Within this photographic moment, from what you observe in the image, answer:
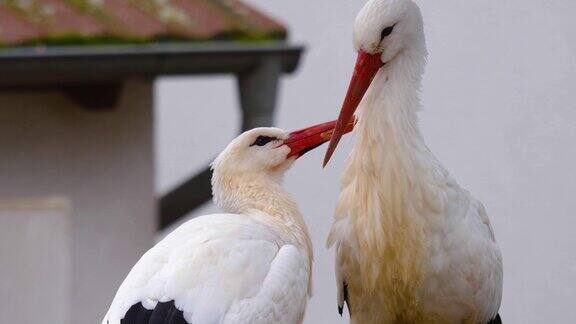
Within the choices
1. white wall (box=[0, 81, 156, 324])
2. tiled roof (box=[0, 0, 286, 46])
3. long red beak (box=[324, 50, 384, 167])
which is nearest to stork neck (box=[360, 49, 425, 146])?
long red beak (box=[324, 50, 384, 167])

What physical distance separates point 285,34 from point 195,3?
607 millimetres

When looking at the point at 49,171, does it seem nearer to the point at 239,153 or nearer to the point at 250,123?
the point at 250,123

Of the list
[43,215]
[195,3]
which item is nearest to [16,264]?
[43,215]

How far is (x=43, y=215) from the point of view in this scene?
1266 centimetres

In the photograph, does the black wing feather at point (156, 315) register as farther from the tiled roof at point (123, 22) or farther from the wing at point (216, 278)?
the tiled roof at point (123, 22)

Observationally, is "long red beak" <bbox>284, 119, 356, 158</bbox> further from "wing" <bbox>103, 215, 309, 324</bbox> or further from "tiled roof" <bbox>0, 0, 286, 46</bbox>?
"tiled roof" <bbox>0, 0, 286, 46</bbox>

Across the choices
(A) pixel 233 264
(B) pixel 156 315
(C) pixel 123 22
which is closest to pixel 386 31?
(A) pixel 233 264

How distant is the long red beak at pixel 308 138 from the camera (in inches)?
363

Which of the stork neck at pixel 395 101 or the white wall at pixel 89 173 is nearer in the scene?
the stork neck at pixel 395 101

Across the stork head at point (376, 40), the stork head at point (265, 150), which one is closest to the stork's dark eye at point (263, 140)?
the stork head at point (265, 150)

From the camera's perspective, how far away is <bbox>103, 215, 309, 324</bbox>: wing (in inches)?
316

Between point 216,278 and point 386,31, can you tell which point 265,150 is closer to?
point 386,31

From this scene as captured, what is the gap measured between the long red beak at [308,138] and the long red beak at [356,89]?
19.5 inches

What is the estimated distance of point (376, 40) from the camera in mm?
8641
